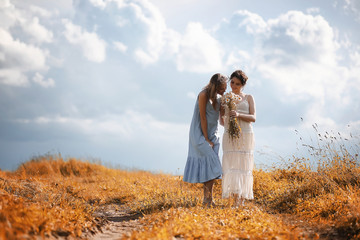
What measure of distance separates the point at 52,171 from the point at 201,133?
940 cm

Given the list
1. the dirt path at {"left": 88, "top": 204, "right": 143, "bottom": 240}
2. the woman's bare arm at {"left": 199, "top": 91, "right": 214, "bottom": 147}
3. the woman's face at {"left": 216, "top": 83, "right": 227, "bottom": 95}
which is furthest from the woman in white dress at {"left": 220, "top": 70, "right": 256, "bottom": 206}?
the dirt path at {"left": 88, "top": 204, "right": 143, "bottom": 240}

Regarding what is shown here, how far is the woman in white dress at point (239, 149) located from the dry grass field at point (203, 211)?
0.39 metres

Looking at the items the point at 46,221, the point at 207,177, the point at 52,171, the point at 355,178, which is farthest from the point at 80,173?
the point at 355,178

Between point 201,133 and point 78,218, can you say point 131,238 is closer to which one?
point 78,218

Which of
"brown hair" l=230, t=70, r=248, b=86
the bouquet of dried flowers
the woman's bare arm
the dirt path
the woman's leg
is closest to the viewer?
the dirt path

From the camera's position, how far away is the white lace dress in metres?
6.62

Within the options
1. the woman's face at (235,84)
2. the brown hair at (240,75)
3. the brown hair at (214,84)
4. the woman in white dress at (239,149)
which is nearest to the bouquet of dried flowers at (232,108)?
the woman in white dress at (239,149)

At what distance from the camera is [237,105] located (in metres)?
6.54

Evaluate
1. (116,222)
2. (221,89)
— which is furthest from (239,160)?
(116,222)

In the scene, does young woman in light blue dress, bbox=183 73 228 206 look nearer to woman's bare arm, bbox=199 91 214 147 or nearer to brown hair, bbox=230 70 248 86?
woman's bare arm, bbox=199 91 214 147

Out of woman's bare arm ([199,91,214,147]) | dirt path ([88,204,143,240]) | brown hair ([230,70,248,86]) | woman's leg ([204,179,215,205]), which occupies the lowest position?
dirt path ([88,204,143,240])

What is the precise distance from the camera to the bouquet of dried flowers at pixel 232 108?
629 centimetres

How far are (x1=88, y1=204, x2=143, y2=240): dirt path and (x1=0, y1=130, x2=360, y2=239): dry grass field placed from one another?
0.02m

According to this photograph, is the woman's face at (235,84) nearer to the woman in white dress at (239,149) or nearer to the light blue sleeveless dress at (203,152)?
the woman in white dress at (239,149)
